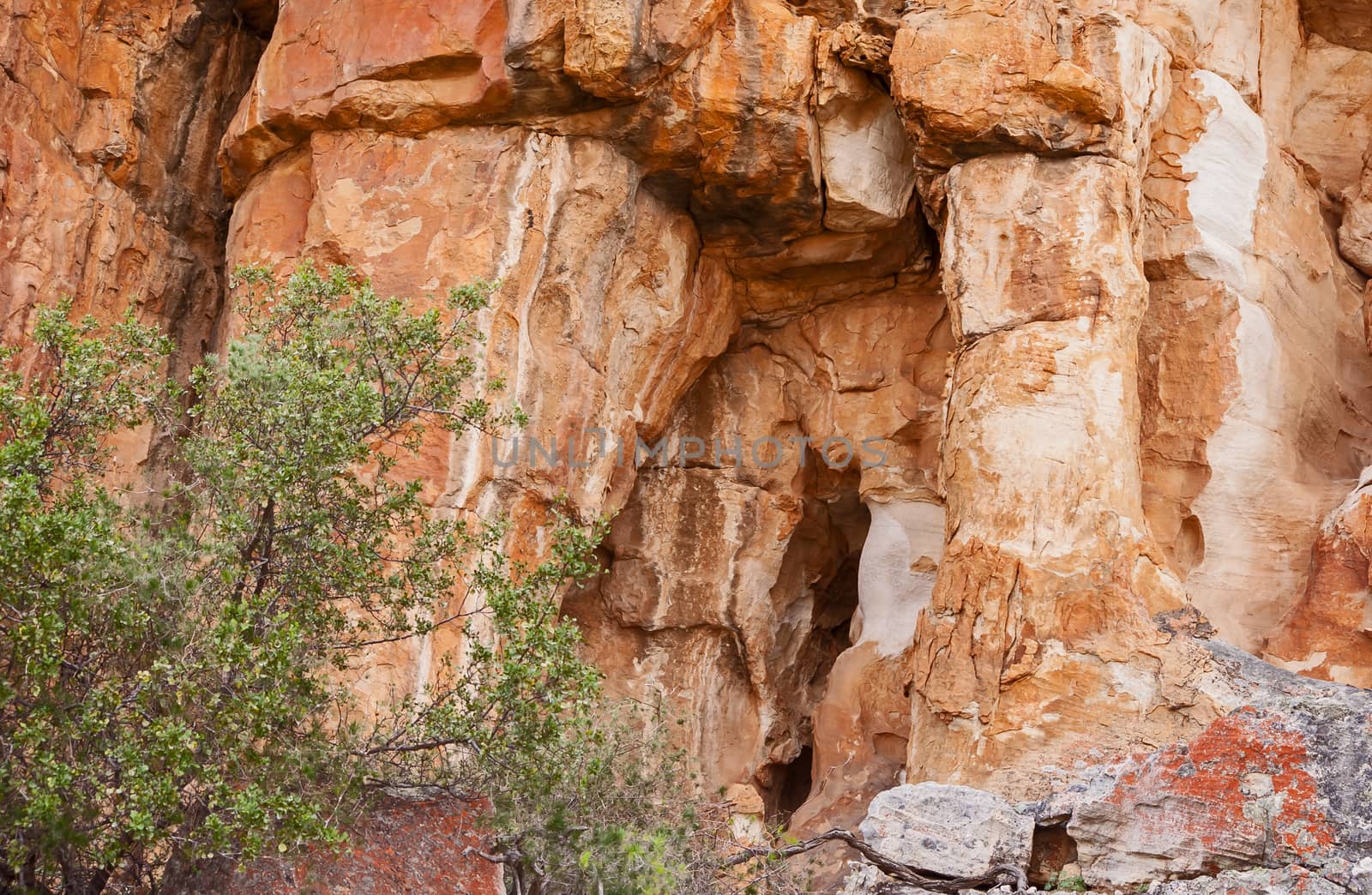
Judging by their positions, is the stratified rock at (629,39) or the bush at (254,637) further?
the stratified rock at (629,39)

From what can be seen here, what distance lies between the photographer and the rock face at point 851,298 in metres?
9.67


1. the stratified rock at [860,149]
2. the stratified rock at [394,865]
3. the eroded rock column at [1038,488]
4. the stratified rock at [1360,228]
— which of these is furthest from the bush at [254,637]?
the stratified rock at [1360,228]

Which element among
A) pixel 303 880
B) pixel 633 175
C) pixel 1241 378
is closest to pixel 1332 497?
pixel 1241 378

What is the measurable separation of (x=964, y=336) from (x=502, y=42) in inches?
149

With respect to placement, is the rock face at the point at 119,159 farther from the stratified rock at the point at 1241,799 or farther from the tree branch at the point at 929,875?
the stratified rock at the point at 1241,799

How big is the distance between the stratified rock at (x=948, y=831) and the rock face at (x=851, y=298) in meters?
0.35

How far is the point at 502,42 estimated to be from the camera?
35.8ft

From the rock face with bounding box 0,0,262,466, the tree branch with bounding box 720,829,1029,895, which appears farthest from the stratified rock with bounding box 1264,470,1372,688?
the rock face with bounding box 0,0,262,466

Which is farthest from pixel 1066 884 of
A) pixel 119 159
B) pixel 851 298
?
pixel 119 159

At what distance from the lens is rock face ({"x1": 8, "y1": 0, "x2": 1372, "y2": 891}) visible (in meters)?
9.67

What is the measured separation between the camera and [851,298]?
1284cm

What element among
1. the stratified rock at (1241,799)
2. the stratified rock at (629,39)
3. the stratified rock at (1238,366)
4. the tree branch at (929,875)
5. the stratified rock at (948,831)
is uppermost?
the stratified rock at (629,39)

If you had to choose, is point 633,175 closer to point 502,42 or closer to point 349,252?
point 502,42

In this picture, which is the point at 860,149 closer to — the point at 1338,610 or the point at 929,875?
the point at 1338,610
